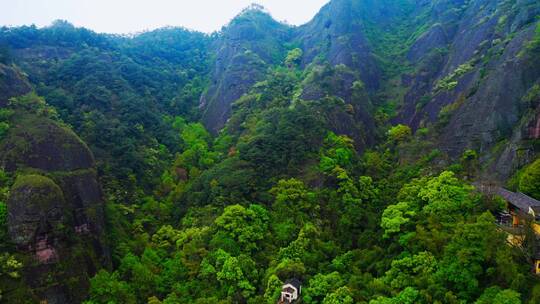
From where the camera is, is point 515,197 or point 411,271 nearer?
point 411,271

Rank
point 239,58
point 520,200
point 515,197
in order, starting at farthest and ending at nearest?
point 239,58
point 515,197
point 520,200

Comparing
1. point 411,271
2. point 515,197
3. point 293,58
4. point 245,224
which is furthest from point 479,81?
point 293,58

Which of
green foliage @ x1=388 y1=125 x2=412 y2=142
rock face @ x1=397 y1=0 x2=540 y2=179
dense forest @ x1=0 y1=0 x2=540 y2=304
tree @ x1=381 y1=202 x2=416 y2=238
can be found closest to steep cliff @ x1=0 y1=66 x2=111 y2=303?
dense forest @ x1=0 y1=0 x2=540 y2=304

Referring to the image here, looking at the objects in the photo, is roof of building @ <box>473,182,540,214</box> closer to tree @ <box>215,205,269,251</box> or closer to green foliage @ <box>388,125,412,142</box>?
green foliage @ <box>388,125,412,142</box>

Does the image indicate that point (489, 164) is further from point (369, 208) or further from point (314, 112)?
point (314, 112)

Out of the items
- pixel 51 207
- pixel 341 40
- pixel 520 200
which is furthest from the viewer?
pixel 341 40

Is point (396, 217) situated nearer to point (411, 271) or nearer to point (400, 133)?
point (411, 271)

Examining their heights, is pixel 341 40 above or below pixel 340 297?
above
